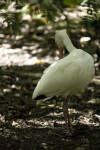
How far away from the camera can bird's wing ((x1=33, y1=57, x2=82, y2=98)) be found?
4.38m

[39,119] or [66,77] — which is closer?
[66,77]

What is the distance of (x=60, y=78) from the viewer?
440 cm

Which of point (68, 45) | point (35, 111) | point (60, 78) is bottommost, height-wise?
point (35, 111)

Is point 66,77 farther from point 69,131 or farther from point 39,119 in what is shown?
point 39,119

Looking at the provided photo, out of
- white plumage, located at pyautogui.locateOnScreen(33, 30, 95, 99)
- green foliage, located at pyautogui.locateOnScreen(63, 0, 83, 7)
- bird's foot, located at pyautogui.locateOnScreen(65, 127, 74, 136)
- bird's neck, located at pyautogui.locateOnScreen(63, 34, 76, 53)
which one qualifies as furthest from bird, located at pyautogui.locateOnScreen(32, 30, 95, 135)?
green foliage, located at pyautogui.locateOnScreen(63, 0, 83, 7)

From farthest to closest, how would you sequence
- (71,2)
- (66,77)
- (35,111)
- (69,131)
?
(71,2), (35,111), (69,131), (66,77)

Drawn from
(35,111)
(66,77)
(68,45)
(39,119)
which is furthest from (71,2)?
(66,77)

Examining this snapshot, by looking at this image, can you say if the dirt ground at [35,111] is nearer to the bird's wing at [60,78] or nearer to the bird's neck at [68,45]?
the bird's wing at [60,78]

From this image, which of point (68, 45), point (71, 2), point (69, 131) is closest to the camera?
point (69, 131)

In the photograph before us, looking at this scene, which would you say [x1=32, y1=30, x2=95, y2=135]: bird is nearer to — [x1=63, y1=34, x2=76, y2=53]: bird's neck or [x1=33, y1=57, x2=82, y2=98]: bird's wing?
[x1=33, y1=57, x2=82, y2=98]: bird's wing

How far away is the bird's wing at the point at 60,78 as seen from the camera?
4.38 m

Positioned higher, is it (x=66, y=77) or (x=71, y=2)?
(x=71, y=2)

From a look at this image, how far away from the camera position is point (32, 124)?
5.04 metres

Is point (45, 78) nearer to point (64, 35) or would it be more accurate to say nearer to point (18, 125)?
point (18, 125)
